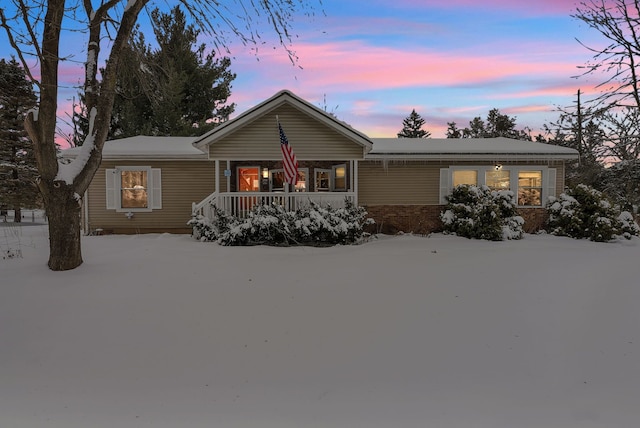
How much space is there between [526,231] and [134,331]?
42.1 feet

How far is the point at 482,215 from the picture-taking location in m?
11.8

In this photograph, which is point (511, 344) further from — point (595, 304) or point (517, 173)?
point (517, 173)

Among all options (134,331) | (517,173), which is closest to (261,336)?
(134,331)

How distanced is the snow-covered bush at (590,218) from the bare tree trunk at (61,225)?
12.8 metres

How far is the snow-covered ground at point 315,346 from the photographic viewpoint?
3.21 metres

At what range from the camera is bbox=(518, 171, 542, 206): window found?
1564 cm

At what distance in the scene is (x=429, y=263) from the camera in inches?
313

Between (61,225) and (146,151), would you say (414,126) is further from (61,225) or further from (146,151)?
(61,225)

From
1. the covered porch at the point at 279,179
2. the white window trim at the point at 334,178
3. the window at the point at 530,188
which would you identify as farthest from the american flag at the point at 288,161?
the window at the point at 530,188

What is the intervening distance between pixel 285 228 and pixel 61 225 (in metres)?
5.06

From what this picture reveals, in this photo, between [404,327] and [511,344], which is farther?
[404,327]

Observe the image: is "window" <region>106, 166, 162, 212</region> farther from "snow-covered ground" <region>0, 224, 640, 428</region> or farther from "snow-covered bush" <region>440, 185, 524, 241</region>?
"snow-covered bush" <region>440, 185, 524, 241</region>

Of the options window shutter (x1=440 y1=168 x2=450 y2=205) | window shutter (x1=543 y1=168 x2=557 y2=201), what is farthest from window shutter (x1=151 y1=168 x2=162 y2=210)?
window shutter (x1=543 y1=168 x2=557 y2=201)

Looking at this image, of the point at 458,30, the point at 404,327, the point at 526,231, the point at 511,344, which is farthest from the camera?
the point at 526,231
